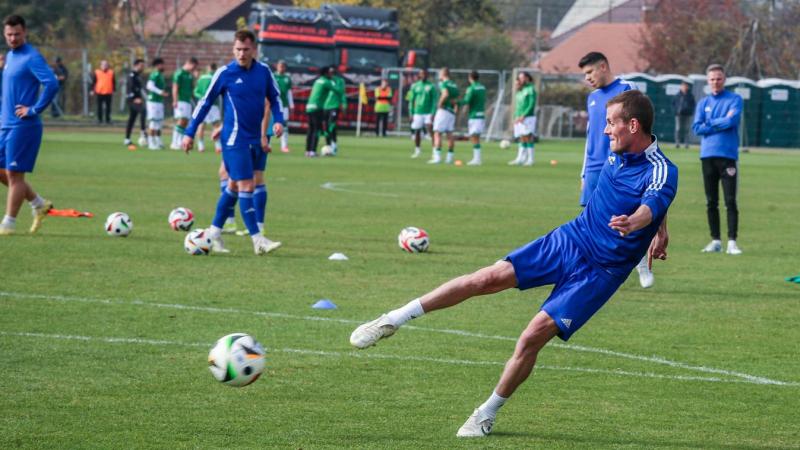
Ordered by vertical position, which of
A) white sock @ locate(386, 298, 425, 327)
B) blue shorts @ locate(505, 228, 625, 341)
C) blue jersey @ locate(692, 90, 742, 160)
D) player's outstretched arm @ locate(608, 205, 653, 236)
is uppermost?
blue jersey @ locate(692, 90, 742, 160)

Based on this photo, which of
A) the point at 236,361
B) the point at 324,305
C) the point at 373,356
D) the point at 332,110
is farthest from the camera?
the point at 332,110

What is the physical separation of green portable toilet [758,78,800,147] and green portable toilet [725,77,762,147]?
0.18m

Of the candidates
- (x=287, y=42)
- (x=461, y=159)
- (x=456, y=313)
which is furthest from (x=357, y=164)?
(x=456, y=313)

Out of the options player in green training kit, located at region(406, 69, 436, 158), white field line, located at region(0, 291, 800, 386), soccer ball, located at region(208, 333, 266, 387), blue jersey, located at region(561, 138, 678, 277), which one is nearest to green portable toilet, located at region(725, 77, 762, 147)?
player in green training kit, located at region(406, 69, 436, 158)

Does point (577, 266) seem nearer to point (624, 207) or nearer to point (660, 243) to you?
point (624, 207)

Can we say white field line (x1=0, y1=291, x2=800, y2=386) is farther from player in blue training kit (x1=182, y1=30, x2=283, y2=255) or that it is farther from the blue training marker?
player in blue training kit (x1=182, y1=30, x2=283, y2=255)

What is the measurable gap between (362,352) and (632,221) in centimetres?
293

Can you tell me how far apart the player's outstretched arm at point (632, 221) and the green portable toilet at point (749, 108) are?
1642 inches

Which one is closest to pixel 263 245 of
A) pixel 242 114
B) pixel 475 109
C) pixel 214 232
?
pixel 214 232

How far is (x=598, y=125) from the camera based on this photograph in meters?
11.2

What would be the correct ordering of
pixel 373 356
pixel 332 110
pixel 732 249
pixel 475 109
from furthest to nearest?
pixel 332 110 < pixel 475 109 < pixel 732 249 < pixel 373 356

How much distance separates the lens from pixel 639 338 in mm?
9414

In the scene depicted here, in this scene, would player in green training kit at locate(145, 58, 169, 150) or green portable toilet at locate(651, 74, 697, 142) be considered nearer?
player in green training kit at locate(145, 58, 169, 150)

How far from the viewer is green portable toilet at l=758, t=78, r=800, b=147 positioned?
46719 mm
